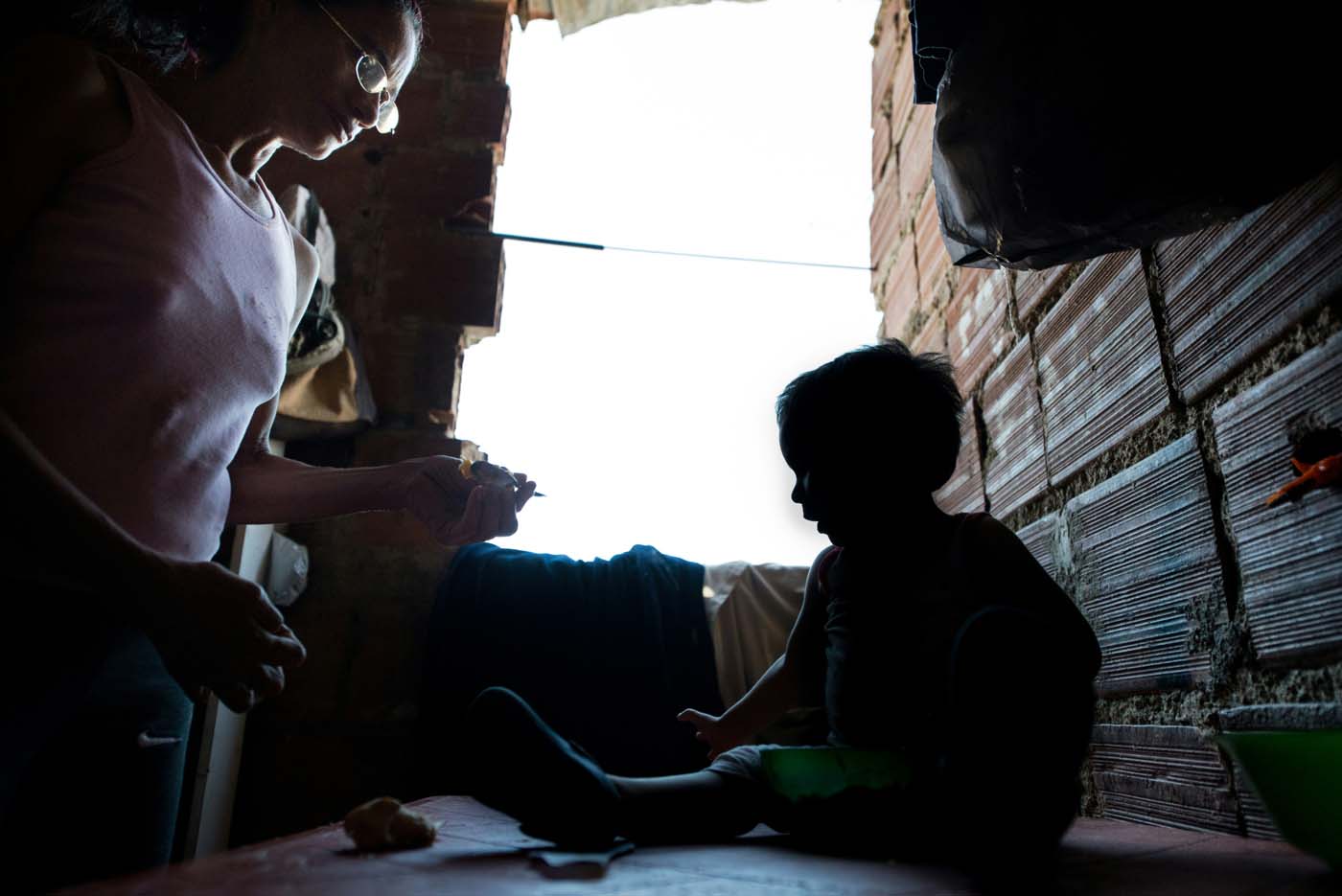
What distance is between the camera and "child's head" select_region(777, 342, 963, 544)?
117 centimetres

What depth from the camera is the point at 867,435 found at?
1184 mm

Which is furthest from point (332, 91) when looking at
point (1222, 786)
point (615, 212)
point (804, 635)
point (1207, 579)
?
point (615, 212)

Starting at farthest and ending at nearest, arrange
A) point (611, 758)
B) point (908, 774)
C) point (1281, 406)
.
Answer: point (611, 758) < point (1281, 406) < point (908, 774)

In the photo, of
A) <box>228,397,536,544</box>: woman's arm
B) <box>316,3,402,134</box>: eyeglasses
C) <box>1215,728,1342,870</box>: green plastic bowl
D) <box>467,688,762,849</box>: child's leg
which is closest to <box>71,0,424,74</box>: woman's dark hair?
<box>316,3,402,134</box>: eyeglasses

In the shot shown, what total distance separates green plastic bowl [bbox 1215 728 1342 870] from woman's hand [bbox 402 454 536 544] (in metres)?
0.92

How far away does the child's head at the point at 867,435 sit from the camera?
1175mm

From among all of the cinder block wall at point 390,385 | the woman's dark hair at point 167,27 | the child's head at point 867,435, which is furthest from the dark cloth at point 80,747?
the cinder block wall at point 390,385

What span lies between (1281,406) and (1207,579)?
246mm

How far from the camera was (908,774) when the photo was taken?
88 centimetres

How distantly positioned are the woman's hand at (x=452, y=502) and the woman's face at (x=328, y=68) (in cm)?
47

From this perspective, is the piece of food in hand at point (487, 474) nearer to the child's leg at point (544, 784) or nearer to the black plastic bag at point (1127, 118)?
the child's leg at point (544, 784)

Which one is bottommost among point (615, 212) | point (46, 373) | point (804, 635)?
point (804, 635)

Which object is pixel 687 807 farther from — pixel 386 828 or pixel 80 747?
pixel 80 747

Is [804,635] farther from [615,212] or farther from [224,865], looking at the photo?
[615,212]
